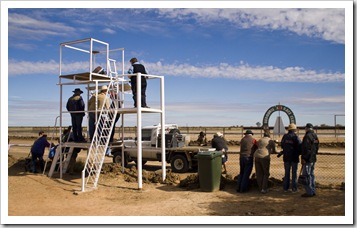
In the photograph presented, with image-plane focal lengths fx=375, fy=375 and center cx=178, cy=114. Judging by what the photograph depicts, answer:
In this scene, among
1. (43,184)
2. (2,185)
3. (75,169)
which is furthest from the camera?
(75,169)

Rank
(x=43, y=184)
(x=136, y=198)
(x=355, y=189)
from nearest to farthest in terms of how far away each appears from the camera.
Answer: (x=355, y=189) < (x=136, y=198) < (x=43, y=184)

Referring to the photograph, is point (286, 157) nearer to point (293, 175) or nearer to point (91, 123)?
point (293, 175)

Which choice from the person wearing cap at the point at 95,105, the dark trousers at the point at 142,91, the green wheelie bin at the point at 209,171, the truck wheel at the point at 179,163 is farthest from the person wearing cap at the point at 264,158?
the truck wheel at the point at 179,163

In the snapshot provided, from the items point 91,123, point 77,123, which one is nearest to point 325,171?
point 91,123

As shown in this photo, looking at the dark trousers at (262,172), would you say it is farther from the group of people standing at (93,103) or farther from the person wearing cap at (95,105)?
the person wearing cap at (95,105)

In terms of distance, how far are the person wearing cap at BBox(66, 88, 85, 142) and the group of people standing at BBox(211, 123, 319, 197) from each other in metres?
6.11

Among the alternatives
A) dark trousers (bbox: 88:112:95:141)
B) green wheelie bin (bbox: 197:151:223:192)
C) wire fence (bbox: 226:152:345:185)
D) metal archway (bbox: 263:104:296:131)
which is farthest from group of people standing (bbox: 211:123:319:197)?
metal archway (bbox: 263:104:296:131)

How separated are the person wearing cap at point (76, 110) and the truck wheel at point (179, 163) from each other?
4.11 metres

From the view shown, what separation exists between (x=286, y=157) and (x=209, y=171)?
2.20 meters

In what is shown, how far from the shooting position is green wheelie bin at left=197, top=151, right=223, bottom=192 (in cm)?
1091

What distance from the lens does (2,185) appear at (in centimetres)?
915

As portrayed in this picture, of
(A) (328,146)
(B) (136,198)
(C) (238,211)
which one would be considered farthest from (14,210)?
(A) (328,146)

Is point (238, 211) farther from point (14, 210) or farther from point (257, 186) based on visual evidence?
point (14, 210)
